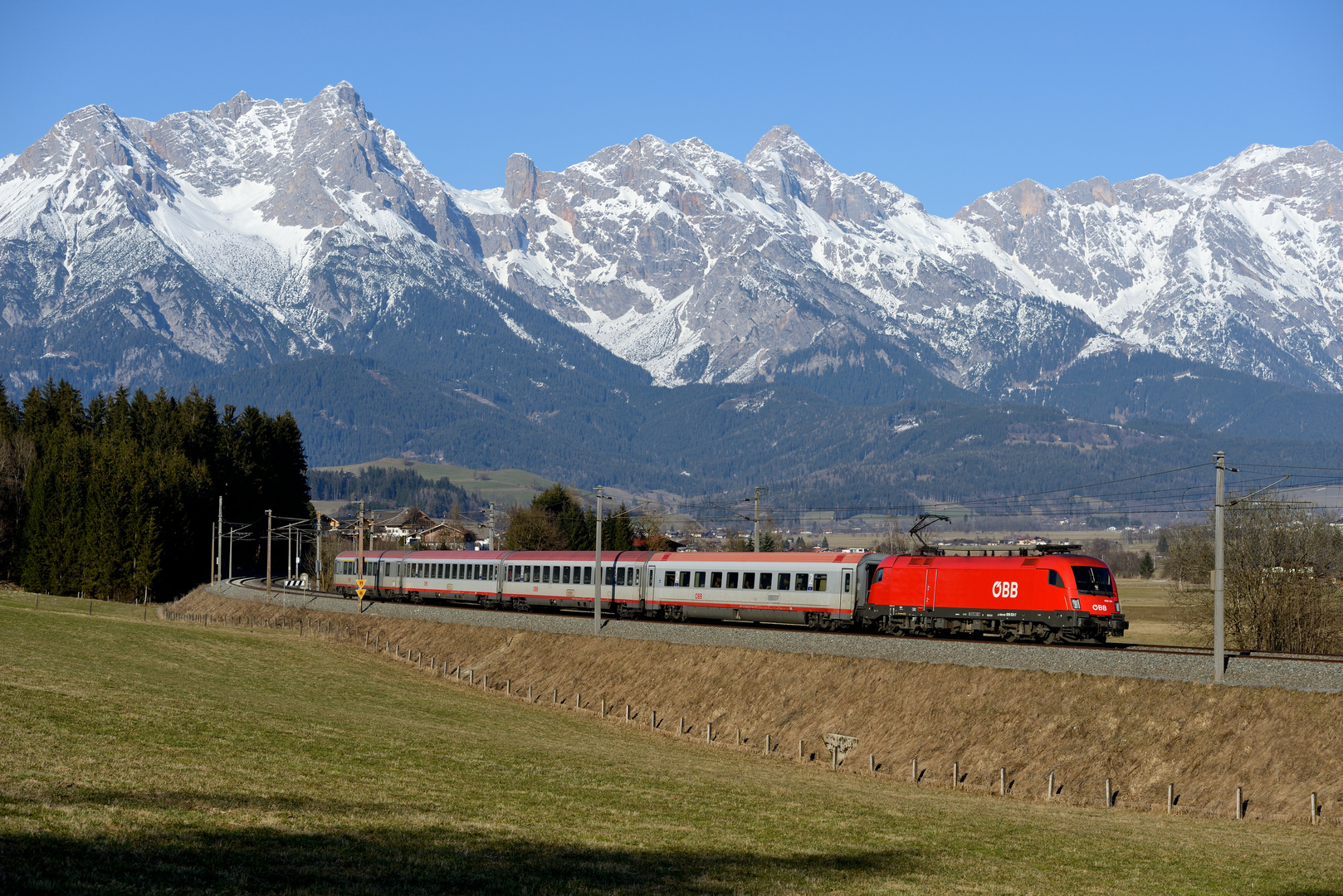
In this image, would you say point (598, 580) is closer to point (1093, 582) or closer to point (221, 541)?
point (1093, 582)

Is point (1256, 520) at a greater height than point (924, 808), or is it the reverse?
point (1256, 520)

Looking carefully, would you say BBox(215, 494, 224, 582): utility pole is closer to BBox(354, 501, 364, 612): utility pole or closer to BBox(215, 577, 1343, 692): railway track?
BBox(354, 501, 364, 612): utility pole

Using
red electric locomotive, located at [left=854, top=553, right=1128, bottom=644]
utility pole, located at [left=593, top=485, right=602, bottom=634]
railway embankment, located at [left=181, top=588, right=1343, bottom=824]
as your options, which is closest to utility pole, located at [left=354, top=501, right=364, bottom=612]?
railway embankment, located at [left=181, top=588, right=1343, bottom=824]

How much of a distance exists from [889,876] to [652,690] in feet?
123

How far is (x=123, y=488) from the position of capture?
106 meters

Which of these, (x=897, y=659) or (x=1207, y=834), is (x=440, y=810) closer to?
(x=1207, y=834)

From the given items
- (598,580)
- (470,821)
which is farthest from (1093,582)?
(470,821)

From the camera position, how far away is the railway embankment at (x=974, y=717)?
121 ft

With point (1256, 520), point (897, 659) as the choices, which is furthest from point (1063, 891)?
point (1256, 520)

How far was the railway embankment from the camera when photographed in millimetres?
36969

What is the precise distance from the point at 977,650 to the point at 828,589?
517 inches

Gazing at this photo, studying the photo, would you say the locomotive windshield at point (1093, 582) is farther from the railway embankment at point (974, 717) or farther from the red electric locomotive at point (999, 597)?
the railway embankment at point (974, 717)

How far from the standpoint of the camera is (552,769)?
3234 centimetres

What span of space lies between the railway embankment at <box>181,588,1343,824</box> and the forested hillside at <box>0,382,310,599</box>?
167ft
